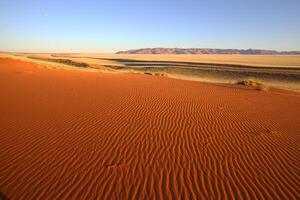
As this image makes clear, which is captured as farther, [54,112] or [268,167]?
[54,112]

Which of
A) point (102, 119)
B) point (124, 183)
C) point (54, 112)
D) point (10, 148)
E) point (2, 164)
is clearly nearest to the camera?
point (124, 183)

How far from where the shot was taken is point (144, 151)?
5.88 meters

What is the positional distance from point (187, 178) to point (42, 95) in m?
8.85

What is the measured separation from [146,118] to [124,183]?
4.26 metres

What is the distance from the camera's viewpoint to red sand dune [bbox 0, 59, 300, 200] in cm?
440

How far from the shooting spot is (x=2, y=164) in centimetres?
504

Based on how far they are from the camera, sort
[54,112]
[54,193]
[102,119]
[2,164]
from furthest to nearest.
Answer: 1. [54,112]
2. [102,119]
3. [2,164]
4. [54,193]

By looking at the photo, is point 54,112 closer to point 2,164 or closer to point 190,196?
point 2,164

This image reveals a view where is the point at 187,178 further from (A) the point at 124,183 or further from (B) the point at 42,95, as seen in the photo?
(B) the point at 42,95

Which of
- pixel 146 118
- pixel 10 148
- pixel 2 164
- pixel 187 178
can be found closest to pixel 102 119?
pixel 146 118

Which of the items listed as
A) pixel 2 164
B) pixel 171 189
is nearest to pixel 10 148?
pixel 2 164

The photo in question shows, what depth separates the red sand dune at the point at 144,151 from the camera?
14.4 ft

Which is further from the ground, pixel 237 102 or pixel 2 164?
pixel 2 164

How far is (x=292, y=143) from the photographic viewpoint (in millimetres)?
6773
